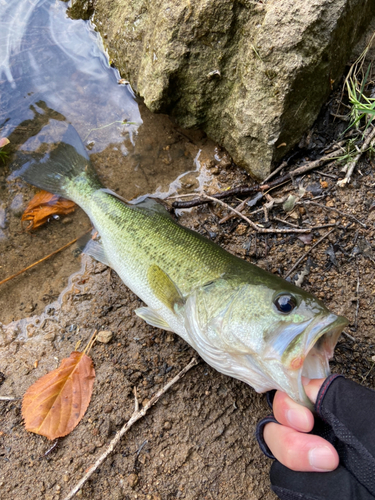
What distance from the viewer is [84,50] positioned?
3639mm

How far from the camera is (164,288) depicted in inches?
98.3

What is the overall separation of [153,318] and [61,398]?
99 centimetres

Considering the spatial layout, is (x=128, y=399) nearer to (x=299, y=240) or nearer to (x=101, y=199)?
(x=101, y=199)

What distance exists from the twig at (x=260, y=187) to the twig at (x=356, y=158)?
0.16 metres

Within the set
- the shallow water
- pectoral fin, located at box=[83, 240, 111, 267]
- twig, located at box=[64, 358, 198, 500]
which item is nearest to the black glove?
twig, located at box=[64, 358, 198, 500]

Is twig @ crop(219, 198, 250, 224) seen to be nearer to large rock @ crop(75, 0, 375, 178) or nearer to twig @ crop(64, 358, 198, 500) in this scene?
large rock @ crop(75, 0, 375, 178)

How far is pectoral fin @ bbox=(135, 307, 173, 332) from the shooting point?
269 cm

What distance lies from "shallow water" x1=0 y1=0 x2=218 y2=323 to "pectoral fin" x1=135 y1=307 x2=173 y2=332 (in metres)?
1.00

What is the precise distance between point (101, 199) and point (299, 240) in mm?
1809

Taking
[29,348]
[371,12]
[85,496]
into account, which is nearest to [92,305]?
[29,348]

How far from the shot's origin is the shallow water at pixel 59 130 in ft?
10.8

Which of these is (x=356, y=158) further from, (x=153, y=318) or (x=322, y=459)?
(x=322, y=459)

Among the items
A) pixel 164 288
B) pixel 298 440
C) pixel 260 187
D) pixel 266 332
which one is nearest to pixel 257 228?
pixel 260 187

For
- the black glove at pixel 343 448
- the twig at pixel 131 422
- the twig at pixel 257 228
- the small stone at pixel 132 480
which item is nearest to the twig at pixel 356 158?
the twig at pixel 257 228
